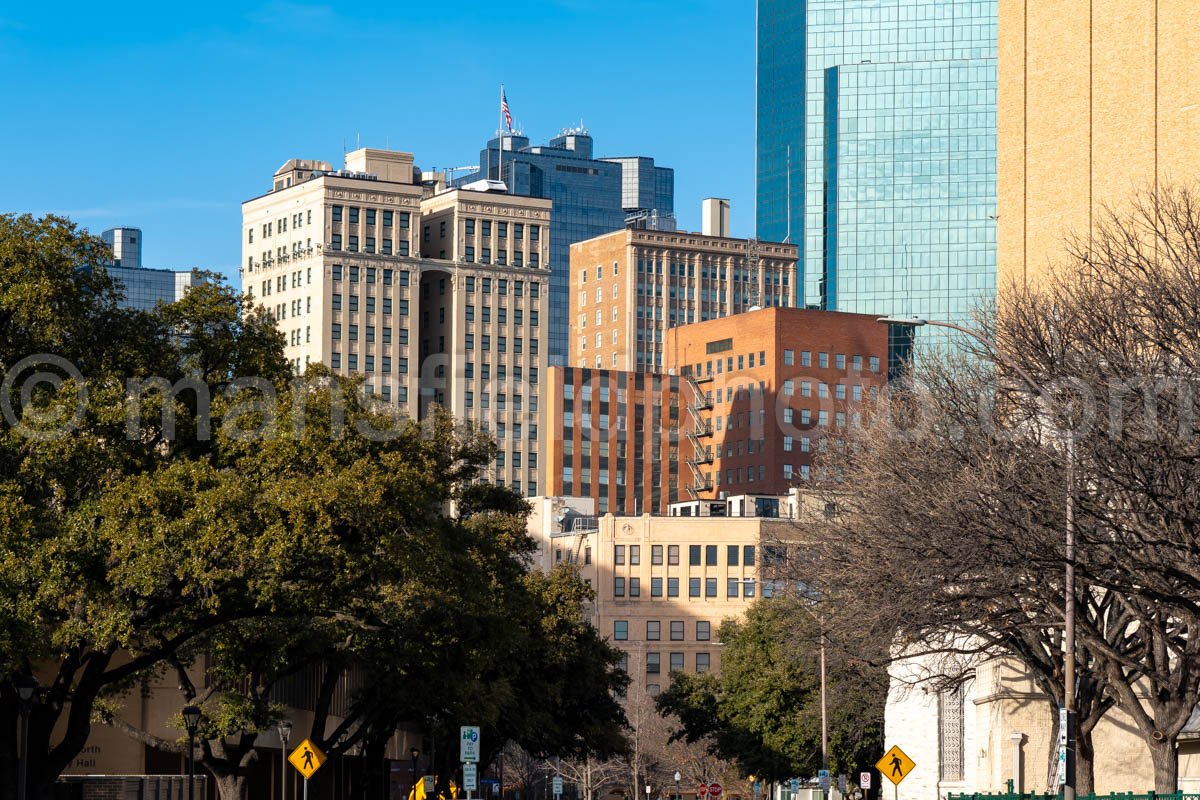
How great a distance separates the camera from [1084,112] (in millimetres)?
82500

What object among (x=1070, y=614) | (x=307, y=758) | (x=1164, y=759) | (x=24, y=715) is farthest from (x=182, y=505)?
(x=1164, y=759)

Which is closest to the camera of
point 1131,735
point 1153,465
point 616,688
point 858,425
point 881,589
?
point 1153,465

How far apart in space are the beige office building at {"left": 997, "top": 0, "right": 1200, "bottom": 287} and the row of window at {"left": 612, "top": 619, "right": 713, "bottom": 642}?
79.1 meters

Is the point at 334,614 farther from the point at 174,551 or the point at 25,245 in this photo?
the point at 25,245

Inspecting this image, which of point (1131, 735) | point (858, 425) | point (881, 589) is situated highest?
point (858, 425)

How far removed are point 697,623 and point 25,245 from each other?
414 ft

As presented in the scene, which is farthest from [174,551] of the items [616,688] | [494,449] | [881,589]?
[616,688]

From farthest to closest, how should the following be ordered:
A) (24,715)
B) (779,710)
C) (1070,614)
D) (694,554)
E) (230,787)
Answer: (694,554) → (779,710) → (230,787) → (24,715) → (1070,614)

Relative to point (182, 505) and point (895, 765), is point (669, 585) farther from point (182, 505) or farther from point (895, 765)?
point (182, 505)

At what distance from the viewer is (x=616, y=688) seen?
282ft

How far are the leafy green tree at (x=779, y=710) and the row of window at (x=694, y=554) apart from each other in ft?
206

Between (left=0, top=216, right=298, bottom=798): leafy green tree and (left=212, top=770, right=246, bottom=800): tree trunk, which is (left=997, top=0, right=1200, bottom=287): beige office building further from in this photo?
(left=0, top=216, right=298, bottom=798): leafy green tree

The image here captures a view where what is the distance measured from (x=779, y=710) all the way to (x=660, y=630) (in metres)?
70.7

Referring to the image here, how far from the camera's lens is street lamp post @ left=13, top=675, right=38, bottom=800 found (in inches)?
1427
